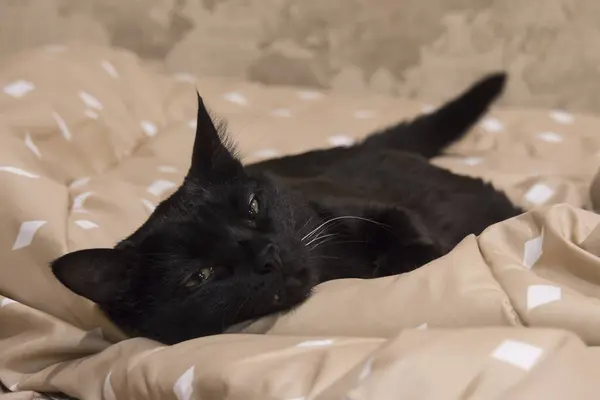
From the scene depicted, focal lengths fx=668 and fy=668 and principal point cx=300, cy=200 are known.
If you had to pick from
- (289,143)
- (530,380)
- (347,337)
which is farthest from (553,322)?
(289,143)

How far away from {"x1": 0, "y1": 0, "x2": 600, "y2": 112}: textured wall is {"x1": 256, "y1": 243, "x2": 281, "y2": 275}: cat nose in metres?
1.23

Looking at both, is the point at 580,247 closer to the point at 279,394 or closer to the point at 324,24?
the point at 279,394

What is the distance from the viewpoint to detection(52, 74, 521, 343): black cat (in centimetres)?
99

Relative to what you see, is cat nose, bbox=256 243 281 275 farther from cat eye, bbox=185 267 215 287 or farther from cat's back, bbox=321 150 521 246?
cat's back, bbox=321 150 521 246

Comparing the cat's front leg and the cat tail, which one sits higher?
the cat tail

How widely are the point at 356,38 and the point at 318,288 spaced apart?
120 cm

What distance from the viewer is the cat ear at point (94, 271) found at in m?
0.95

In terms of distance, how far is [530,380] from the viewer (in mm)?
701

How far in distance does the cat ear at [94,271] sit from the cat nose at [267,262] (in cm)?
21

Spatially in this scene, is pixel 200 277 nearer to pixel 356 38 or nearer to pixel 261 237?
pixel 261 237

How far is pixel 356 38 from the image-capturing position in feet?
6.76

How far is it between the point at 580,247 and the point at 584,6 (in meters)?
1.21

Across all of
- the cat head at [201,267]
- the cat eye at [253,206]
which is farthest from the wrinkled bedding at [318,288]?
the cat eye at [253,206]

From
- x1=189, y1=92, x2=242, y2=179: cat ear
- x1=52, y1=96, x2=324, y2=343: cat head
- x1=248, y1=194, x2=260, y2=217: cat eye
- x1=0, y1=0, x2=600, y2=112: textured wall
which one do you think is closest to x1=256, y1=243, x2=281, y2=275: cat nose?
x1=52, y1=96, x2=324, y2=343: cat head
